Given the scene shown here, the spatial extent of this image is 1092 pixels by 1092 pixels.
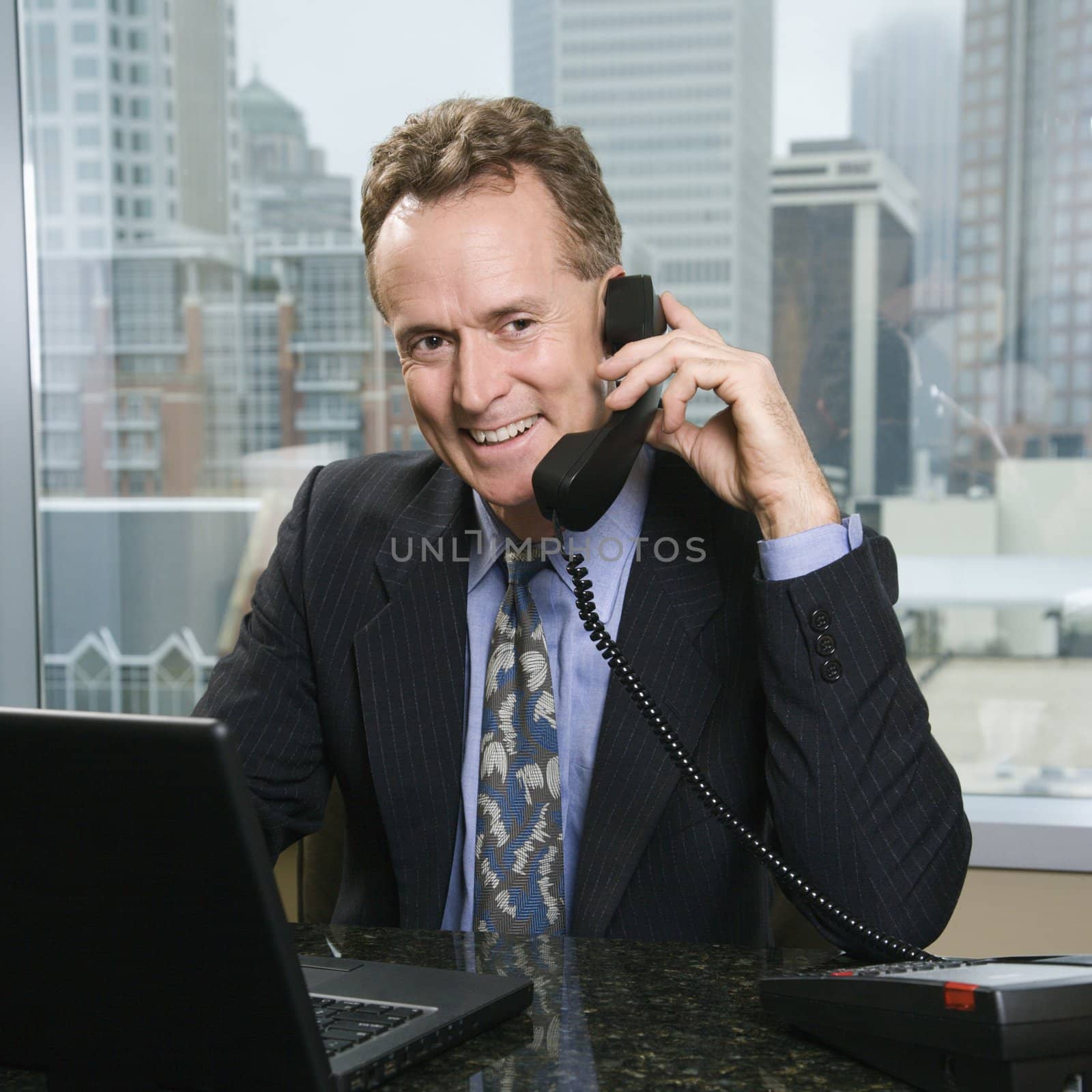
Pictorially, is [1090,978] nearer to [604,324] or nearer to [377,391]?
[604,324]

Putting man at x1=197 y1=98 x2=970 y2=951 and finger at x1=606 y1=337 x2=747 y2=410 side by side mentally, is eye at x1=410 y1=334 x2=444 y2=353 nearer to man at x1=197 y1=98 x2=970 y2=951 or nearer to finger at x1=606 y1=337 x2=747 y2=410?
man at x1=197 y1=98 x2=970 y2=951

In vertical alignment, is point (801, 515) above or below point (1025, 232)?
below

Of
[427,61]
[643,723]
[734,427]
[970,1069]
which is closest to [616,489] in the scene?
[734,427]

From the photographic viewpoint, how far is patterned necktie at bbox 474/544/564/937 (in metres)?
1.28

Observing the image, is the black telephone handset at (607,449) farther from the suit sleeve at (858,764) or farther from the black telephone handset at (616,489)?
the suit sleeve at (858,764)

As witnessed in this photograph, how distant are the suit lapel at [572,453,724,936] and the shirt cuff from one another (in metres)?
0.18

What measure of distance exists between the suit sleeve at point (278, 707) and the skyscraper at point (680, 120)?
3.53 feet

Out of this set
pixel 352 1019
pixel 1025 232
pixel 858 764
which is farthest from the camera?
pixel 1025 232

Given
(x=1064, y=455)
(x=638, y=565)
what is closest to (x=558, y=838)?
(x=638, y=565)

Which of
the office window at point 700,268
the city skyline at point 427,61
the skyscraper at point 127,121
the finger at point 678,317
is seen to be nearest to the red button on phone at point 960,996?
the finger at point 678,317

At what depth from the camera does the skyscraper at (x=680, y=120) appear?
7.45ft

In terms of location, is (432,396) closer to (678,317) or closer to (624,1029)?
(678,317)

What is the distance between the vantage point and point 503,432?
137cm

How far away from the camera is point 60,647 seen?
2.74 m
